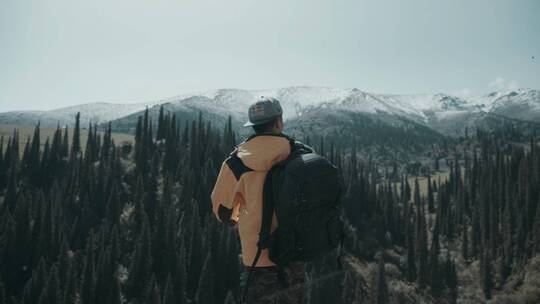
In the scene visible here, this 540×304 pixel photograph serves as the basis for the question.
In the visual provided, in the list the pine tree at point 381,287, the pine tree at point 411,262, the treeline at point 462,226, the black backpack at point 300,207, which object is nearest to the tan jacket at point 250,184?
the black backpack at point 300,207

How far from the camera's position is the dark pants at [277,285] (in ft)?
22.8

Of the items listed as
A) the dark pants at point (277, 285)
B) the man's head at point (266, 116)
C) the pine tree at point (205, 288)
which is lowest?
the pine tree at point (205, 288)

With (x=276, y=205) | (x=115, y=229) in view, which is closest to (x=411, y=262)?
(x=115, y=229)

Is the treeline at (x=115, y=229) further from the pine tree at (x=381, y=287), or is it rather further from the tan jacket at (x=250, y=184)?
the tan jacket at (x=250, y=184)

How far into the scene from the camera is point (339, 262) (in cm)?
709

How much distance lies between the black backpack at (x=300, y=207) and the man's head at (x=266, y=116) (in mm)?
766

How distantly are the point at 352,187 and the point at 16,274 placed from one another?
110853 millimetres

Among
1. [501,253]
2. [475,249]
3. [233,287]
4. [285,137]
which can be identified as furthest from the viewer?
[475,249]

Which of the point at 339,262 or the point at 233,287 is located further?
the point at 233,287

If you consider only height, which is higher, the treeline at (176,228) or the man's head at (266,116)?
the man's head at (266,116)

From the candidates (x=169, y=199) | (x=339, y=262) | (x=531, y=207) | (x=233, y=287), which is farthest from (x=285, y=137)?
(x=531, y=207)

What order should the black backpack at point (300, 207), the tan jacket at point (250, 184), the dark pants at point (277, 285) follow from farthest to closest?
the dark pants at point (277, 285)
the tan jacket at point (250, 184)
the black backpack at point (300, 207)

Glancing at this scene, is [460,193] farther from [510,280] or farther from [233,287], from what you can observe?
[233,287]

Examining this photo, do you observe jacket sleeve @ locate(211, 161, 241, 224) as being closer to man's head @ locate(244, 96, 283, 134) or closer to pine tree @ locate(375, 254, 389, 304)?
man's head @ locate(244, 96, 283, 134)
